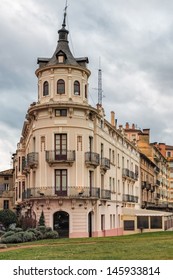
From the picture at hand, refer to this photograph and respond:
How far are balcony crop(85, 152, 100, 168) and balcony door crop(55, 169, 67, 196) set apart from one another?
2.30 metres

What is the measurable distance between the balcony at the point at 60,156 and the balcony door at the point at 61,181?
107 centimetres

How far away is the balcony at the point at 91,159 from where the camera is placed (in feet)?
150

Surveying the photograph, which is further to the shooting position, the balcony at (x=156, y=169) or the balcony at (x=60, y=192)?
the balcony at (x=156, y=169)

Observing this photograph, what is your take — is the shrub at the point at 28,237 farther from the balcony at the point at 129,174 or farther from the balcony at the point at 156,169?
the balcony at the point at 156,169

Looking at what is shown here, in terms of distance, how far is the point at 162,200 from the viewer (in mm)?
105562

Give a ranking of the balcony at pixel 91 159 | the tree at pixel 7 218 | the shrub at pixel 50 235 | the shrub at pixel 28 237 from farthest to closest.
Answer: the tree at pixel 7 218 < the balcony at pixel 91 159 < the shrub at pixel 50 235 < the shrub at pixel 28 237

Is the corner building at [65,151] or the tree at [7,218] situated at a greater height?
the corner building at [65,151]

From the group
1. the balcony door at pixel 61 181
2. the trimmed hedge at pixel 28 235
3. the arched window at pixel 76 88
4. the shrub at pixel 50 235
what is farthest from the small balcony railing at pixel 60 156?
the shrub at pixel 50 235

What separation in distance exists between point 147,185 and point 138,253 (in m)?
61.0

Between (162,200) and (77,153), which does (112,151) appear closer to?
(77,153)

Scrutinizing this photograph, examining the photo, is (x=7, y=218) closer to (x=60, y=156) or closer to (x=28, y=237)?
(x=60, y=156)

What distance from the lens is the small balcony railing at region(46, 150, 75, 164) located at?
1746 inches

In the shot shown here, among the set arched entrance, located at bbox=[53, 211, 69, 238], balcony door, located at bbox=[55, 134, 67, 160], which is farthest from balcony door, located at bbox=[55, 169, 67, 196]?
arched entrance, located at bbox=[53, 211, 69, 238]
